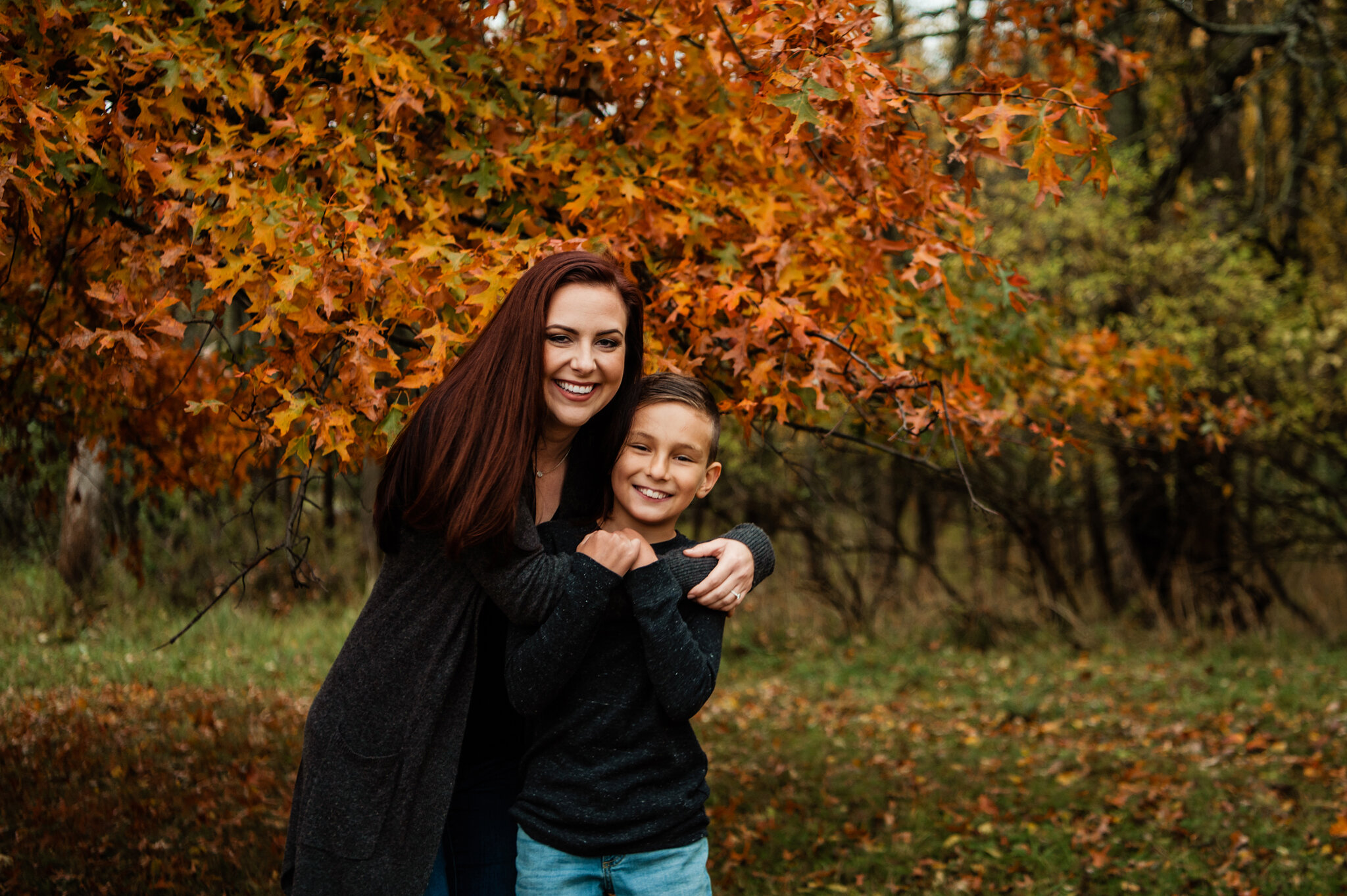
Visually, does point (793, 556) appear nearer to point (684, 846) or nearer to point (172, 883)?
point (172, 883)

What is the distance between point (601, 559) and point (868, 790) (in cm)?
421

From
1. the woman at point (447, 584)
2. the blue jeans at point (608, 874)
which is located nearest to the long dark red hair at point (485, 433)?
the woman at point (447, 584)

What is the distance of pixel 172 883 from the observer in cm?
402

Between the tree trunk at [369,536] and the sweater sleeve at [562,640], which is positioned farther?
the tree trunk at [369,536]

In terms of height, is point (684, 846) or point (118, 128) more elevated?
point (118, 128)

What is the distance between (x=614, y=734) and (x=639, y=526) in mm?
437

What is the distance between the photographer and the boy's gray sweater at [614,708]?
1935 millimetres

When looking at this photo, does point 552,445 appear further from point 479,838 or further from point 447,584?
point 479,838

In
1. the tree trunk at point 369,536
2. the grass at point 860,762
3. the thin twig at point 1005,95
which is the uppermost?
the thin twig at point 1005,95

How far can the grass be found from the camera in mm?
4453

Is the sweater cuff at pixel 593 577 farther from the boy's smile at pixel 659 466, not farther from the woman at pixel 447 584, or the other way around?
the boy's smile at pixel 659 466

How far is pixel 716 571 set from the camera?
211 centimetres

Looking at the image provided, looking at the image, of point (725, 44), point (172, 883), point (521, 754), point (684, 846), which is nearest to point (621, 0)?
point (725, 44)

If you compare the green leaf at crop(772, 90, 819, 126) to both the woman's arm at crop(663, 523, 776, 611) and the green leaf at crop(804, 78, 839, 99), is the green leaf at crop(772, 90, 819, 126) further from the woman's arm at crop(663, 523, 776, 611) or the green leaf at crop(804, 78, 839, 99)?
the woman's arm at crop(663, 523, 776, 611)
